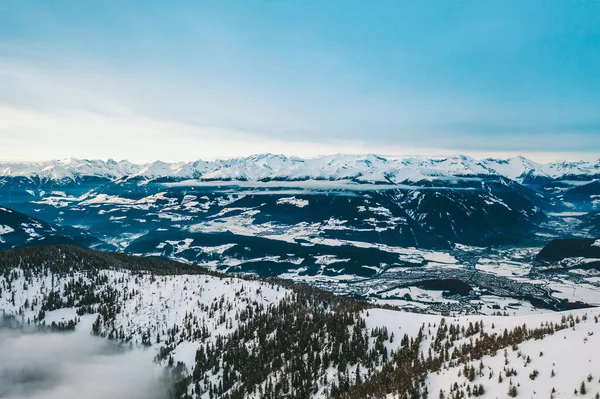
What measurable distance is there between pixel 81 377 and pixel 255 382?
8285cm

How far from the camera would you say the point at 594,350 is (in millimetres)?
43812

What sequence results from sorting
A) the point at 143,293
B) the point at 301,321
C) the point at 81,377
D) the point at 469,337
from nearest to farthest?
the point at 469,337
the point at 301,321
the point at 81,377
the point at 143,293

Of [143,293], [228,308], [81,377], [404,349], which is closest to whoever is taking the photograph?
[404,349]

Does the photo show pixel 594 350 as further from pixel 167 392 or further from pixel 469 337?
pixel 167 392

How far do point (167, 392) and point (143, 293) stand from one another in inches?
2806

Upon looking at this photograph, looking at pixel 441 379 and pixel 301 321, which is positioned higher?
pixel 441 379

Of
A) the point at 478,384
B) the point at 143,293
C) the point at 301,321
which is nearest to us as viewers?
the point at 478,384

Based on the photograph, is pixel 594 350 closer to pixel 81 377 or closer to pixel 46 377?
pixel 81 377

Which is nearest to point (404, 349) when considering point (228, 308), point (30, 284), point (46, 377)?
point (228, 308)

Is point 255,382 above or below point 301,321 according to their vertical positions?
below

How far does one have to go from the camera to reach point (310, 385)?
3561 inches

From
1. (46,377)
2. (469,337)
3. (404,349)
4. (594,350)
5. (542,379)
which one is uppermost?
(594,350)

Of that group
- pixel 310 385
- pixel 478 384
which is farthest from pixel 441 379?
pixel 310 385

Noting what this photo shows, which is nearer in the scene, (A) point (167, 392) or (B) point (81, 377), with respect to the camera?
(A) point (167, 392)
